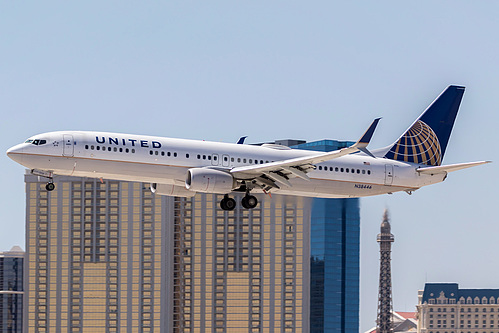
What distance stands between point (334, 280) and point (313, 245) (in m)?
13.8

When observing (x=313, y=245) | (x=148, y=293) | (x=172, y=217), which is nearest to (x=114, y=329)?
(x=148, y=293)

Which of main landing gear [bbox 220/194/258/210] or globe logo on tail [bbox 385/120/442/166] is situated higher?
globe logo on tail [bbox 385/120/442/166]

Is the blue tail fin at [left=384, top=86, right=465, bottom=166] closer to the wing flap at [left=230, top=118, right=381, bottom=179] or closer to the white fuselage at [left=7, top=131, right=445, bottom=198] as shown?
the white fuselage at [left=7, top=131, right=445, bottom=198]

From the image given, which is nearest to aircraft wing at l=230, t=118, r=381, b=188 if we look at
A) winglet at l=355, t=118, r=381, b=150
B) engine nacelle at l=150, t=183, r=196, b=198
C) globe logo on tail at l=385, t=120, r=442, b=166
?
winglet at l=355, t=118, r=381, b=150

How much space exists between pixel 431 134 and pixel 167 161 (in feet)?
81.4

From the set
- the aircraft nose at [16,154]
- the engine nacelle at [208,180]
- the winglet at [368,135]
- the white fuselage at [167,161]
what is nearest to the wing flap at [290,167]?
the engine nacelle at [208,180]

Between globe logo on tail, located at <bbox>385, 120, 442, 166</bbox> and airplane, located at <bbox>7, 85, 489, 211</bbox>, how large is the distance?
0.08 meters

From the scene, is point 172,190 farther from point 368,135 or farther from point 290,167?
point 368,135

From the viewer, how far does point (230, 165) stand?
241 ft

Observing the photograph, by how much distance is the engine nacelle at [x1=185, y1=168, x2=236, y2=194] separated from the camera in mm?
71000

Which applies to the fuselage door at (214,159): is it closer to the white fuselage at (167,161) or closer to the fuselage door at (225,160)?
the white fuselage at (167,161)

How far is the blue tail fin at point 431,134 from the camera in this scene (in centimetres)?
8225

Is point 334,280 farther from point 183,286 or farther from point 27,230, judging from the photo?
point 27,230

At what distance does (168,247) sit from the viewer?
593 ft
